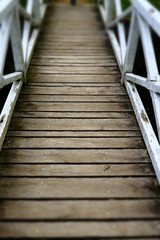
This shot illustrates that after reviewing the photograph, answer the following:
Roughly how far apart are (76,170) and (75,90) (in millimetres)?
1253

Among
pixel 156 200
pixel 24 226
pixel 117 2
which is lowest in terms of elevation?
pixel 156 200

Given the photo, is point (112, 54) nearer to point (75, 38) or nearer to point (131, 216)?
point (75, 38)

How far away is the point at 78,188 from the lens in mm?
1911

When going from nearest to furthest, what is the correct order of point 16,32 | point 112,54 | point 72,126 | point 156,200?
point 156,200 → point 72,126 → point 16,32 → point 112,54

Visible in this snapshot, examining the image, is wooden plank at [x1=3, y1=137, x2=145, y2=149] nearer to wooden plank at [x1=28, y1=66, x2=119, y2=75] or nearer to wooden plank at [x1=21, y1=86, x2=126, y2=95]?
wooden plank at [x1=21, y1=86, x2=126, y2=95]

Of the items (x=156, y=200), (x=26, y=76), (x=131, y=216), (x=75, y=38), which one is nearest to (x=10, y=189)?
(x=131, y=216)

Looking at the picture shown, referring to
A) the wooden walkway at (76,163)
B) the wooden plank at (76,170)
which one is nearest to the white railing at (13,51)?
the wooden walkway at (76,163)

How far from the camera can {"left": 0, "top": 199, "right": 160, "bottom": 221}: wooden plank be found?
1.71 m

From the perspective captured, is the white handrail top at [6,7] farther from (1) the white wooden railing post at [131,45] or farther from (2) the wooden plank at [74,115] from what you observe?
(1) the white wooden railing post at [131,45]

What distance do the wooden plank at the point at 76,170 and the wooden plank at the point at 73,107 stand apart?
79cm

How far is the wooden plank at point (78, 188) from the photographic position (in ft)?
6.10

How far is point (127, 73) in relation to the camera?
10.2ft

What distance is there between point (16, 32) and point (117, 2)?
188 cm

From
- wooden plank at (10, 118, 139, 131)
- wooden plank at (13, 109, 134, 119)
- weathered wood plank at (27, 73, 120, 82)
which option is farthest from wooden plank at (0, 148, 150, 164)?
weathered wood plank at (27, 73, 120, 82)
